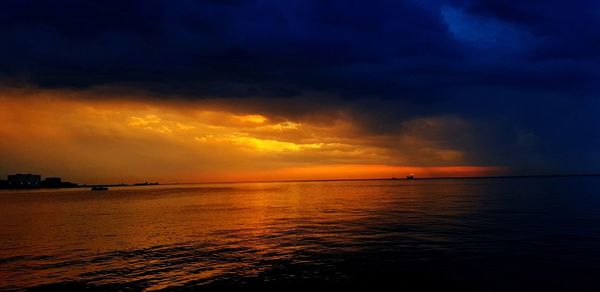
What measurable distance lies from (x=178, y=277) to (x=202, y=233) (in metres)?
23.9

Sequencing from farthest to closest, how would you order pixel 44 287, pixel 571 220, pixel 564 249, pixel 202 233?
pixel 571 220 < pixel 202 233 < pixel 564 249 < pixel 44 287

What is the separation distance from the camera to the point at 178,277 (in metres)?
28.2

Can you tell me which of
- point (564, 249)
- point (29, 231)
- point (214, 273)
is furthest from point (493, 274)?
point (29, 231)

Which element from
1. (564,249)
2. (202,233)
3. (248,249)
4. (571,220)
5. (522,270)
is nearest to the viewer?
(522,270)

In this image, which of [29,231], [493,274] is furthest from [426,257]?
[29,231]

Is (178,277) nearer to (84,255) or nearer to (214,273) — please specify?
(214,273)

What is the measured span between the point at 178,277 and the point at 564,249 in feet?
102

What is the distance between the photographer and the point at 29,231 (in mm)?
56844

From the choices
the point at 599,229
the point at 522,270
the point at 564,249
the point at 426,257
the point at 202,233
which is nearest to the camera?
the point at 522,270

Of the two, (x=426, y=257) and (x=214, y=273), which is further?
(x=426, y=257)

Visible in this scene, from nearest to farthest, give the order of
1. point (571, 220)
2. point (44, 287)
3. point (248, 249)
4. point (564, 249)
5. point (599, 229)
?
point (44, 287)
point (564, 249)
point (248, 249)
point (599, 229)
point (571, 220)

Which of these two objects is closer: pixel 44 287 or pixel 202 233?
pixel 44 287

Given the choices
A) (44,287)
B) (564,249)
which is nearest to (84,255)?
(44,287)

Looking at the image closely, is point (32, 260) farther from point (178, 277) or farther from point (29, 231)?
point (29, 231)
